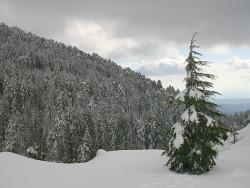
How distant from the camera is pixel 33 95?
11725cm

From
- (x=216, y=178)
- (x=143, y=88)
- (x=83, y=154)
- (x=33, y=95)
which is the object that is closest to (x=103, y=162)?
(x=216, y=178)

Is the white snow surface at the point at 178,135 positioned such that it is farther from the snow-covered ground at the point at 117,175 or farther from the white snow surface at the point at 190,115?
the snow-covered ground at the point at 117,175

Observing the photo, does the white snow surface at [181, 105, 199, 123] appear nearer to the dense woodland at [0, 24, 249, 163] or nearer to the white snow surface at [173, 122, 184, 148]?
the white snow surface at [173, 122, 184, 148]

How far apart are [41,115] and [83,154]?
40130mm

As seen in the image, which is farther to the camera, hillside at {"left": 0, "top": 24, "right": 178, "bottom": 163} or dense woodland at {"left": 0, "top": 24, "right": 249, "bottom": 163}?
hillside at {"left": 0, "top": 24, "right": 178, "bottom": 163}

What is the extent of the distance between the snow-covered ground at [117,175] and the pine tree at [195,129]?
0.72 m

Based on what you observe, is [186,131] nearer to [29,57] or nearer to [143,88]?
[29,57]

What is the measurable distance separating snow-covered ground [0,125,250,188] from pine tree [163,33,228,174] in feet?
2.35

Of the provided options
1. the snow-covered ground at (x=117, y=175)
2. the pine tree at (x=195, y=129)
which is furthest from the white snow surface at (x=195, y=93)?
the snow-covered ground at (x=117, y=175)

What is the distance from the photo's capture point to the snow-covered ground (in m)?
14.2

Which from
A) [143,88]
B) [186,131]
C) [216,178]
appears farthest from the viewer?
[143,88]

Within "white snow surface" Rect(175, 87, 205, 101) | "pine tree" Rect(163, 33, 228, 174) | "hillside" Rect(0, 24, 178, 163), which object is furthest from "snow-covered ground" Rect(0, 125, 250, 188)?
"hillside" Rect(0, 24, 178, 163)

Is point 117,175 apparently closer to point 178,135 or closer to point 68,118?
point 178,135

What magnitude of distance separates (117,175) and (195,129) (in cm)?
466
